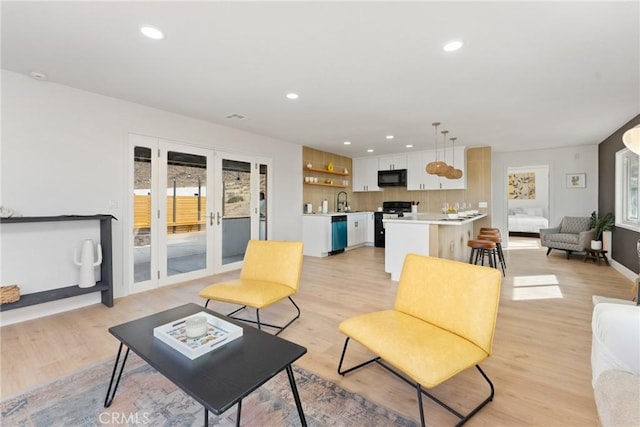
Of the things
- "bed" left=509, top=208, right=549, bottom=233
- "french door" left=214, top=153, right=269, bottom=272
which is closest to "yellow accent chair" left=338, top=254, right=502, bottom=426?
"french door" left=214, top=153, right=269, bottom=272

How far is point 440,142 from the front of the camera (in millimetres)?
6102

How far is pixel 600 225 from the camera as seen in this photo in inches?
223

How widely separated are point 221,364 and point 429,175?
6674 mm

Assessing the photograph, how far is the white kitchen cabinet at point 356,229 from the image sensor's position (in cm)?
716

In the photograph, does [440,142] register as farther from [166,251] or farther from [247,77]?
[166,251]

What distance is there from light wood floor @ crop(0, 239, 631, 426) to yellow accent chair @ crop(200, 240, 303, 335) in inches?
15.4

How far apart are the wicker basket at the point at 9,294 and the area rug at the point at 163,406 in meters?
1.40

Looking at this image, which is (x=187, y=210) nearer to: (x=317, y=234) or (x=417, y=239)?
(x=317, y=234)

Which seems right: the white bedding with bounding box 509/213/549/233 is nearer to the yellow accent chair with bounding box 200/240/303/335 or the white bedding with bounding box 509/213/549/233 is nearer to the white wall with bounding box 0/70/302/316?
the yellow accent chair with bounding box 200/240/303/335

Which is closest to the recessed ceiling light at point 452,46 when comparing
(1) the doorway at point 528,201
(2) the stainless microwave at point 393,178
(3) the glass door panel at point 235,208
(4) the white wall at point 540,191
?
(3) the glass door panel at point 235,208

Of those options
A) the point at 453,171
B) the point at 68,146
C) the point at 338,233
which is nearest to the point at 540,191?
the point at 453,171

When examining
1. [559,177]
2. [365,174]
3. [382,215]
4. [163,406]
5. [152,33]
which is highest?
[152,33]

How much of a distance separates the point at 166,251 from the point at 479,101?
15.2 feet

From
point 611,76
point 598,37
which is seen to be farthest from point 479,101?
point 598,37
